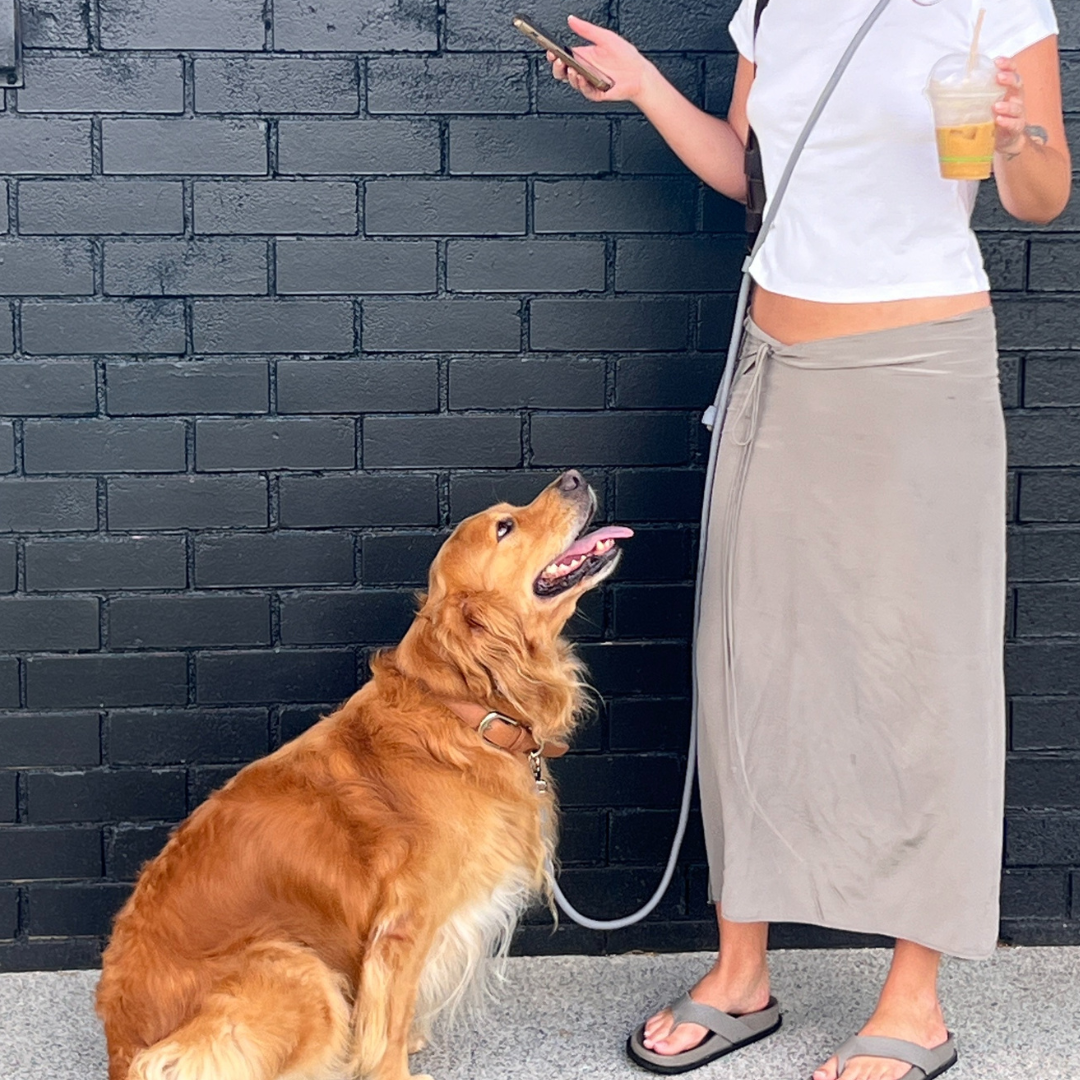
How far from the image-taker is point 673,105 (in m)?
3.22

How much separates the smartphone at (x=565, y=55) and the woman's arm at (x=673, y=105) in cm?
Answer: 2

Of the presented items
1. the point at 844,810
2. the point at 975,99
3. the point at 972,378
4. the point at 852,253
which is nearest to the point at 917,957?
the point at 844,810

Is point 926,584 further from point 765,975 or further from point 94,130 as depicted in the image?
point 94,130

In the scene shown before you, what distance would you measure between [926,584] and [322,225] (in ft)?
5.62

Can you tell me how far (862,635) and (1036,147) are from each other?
40.5 inches

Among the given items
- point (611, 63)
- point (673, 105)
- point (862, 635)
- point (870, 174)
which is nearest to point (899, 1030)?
point (862, 635)

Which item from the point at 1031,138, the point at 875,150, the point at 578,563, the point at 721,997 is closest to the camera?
the point at 1031,138

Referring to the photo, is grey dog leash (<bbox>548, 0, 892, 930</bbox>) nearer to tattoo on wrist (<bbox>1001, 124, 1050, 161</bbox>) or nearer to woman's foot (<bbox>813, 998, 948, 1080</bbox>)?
tattoo on wrist (<bbox>1001, 124, 1050, 161</bbox>)

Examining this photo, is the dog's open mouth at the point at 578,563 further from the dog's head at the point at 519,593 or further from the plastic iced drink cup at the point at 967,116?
the plastic iced drink cup at the point at 967,116

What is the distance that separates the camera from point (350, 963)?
115 inches

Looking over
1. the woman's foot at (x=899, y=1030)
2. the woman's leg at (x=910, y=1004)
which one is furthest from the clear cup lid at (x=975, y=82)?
the woman's foot at (x=899, y=1030)

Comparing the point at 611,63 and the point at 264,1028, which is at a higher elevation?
the point at 611,63

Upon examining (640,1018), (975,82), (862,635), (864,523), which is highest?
(975,82)

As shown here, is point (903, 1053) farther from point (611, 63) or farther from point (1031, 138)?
point (611, 63)
